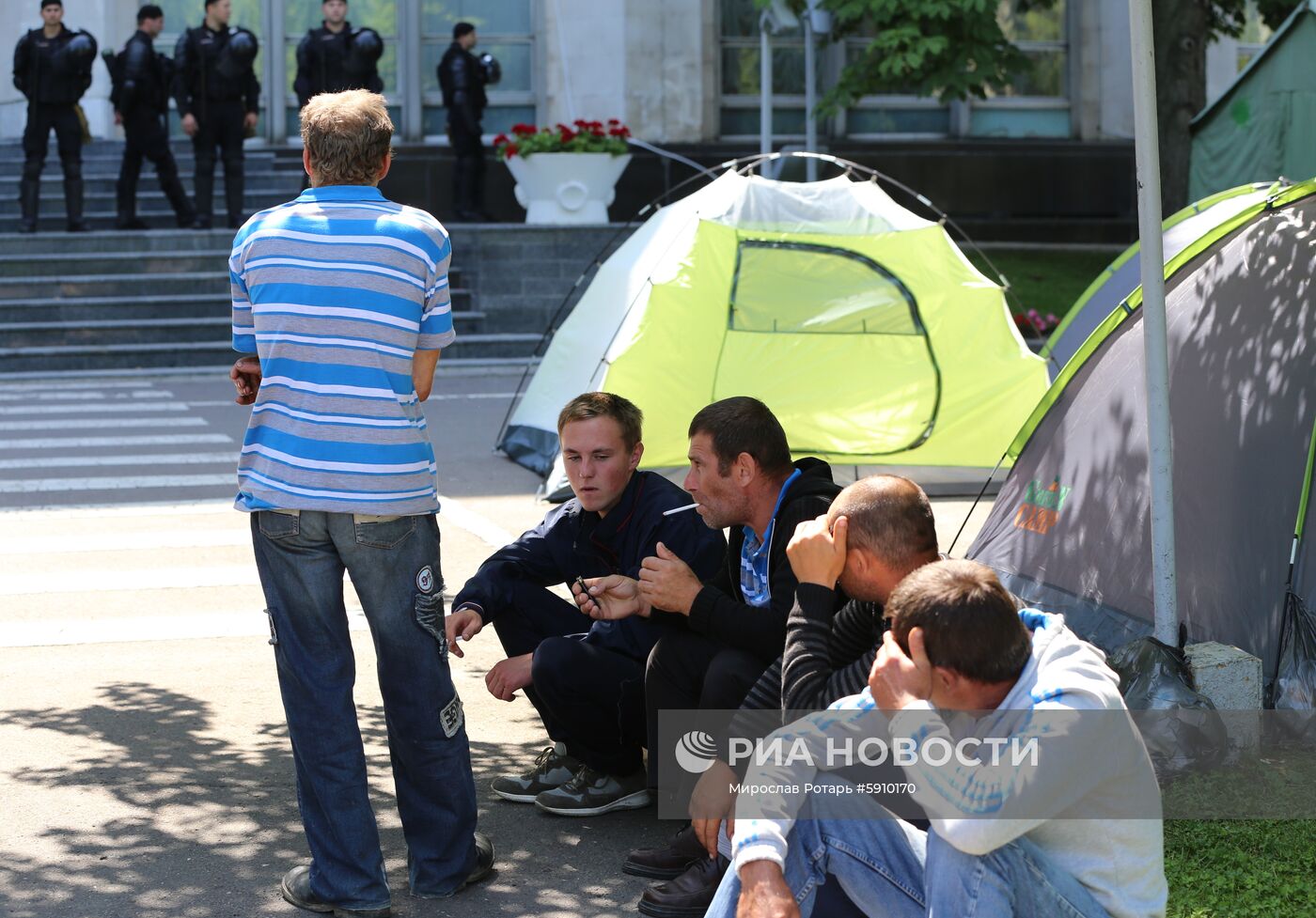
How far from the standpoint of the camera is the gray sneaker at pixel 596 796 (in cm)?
487

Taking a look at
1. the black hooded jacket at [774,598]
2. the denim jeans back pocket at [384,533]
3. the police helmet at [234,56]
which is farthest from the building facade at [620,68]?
the denim jeans back pocket at [384,533]

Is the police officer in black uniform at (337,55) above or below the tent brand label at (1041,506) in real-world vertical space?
above

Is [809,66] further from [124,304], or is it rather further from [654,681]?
[654,681]

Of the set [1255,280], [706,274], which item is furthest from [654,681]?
[706,274]

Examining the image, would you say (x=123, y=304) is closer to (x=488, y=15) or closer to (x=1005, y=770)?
(x=488, y=15)

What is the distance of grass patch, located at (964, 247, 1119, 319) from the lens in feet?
62.5

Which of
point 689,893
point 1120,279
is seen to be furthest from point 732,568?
point 1120,279

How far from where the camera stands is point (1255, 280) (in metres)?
6.03

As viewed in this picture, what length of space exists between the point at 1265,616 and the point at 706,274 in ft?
16.1

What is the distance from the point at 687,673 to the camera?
175 inches

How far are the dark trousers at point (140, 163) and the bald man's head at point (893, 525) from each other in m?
14.5

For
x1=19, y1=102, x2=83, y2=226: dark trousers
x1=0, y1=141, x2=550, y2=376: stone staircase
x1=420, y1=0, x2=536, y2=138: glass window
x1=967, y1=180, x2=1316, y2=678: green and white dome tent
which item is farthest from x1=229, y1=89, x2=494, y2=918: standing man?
x1=420, y1=0, x2=536, y2=138: glass window

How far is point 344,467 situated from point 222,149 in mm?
13946

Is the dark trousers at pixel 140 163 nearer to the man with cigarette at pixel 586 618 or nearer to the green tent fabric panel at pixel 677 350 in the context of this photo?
the green tent fabric panel at pixel 677 350
